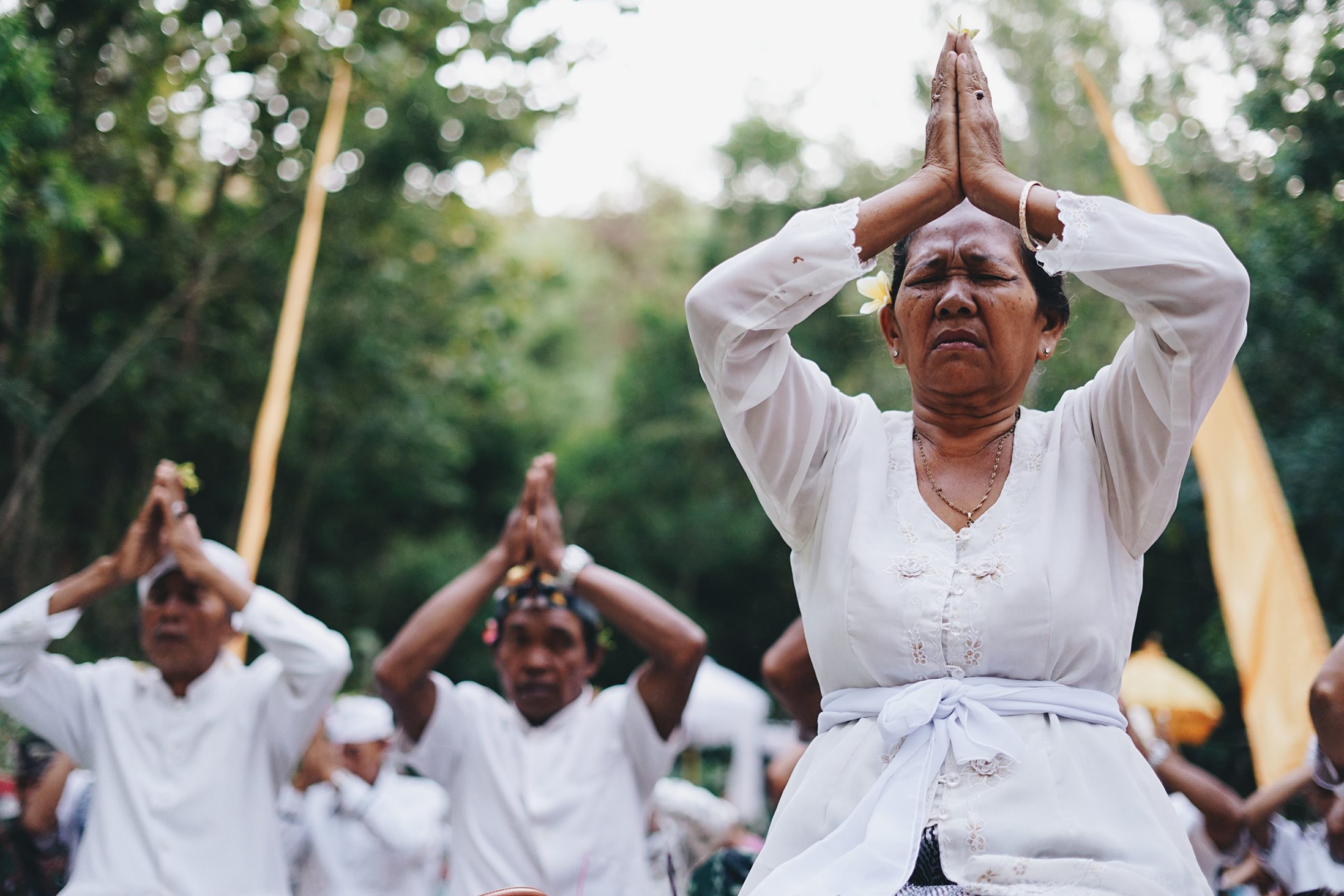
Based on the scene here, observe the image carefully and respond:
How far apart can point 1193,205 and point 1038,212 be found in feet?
27.6

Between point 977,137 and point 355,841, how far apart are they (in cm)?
505

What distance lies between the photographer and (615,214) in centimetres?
3023

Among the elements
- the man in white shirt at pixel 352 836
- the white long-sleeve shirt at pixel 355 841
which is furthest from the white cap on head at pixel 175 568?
the white long-sleeve shirt at pixel 355 841

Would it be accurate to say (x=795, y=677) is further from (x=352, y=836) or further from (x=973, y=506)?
(x=352, y=836)

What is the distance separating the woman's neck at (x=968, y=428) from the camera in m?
2.46

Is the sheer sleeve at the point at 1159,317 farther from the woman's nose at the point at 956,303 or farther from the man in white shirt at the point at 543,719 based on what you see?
the man in white shirt at the point at 543,719

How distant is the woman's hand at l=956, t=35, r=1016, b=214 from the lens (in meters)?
2.31

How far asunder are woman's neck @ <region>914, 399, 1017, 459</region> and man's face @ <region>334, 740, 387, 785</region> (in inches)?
208

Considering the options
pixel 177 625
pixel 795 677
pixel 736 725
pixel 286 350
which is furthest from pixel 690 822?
pixel 736 725

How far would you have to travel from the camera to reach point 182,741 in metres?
4.38

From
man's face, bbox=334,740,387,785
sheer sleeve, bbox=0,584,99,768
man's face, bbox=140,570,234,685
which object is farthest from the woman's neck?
man's face, bbox=334,740,387,785

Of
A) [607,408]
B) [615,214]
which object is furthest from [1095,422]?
[615,214]

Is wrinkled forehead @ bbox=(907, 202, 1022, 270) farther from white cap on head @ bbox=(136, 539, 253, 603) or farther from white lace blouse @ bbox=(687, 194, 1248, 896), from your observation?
white cap on head @ bbox=(136, 539, 253, 603)

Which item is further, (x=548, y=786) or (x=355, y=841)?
(x=355, y=841)
